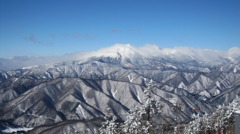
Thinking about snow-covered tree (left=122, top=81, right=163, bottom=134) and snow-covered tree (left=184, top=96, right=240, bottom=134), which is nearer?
snow-covered tree (left=122, top=81, right=163, bottom=134)

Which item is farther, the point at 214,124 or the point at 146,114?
the point at 214,124

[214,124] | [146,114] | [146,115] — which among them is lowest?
[214,124]

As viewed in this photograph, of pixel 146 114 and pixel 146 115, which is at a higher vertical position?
pixel 146 114

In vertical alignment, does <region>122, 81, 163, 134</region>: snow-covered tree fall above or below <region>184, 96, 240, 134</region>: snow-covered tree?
above

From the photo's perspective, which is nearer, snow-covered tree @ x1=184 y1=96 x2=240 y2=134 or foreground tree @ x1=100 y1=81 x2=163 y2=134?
foreground tree @ x1=100 y1=81 x2=163 y2=134

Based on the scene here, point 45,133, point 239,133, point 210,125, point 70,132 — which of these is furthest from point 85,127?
point 239,133

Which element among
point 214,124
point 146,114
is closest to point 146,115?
point 146,114

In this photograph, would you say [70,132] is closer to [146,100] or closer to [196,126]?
[196,126]

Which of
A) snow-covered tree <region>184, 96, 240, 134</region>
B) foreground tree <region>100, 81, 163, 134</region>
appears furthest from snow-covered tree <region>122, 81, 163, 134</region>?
snow-covered tree <region>184, 96, 240, 134</region>

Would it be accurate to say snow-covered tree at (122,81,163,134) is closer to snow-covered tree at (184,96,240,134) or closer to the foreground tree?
the foreground tree

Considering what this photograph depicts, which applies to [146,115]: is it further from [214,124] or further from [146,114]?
[214,124]

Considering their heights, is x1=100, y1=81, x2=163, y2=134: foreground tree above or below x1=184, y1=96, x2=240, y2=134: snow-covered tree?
above
